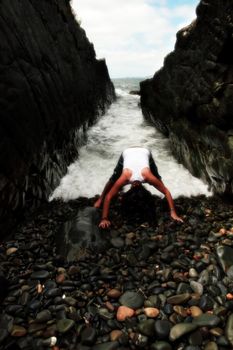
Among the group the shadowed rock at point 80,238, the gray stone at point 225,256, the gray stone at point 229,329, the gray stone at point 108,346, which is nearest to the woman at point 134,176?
the shadowed rock at point 80,238

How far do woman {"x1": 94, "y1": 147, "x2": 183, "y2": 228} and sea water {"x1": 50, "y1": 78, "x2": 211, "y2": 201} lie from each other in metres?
1.41

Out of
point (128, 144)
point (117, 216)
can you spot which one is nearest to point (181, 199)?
point (117, 216)

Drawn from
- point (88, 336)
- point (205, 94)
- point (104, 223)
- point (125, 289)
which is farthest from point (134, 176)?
point (205, 94)

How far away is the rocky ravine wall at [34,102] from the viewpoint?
5.86 m

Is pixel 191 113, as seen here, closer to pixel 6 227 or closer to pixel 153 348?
pixel 6 227

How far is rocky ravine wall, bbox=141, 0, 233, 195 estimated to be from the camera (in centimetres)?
707

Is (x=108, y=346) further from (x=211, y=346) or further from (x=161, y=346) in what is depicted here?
(x=211, y=346)

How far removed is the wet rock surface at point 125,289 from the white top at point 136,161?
102 cm

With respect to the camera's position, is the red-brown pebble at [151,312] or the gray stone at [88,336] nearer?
the gray stone at [88,336]

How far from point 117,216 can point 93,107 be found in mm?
10298

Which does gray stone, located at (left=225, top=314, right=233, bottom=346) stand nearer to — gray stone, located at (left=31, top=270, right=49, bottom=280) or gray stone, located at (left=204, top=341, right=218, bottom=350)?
gray stone, located at (left=204, top=341, right=218, bottom=350)

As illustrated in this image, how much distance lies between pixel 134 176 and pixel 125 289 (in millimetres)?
2508

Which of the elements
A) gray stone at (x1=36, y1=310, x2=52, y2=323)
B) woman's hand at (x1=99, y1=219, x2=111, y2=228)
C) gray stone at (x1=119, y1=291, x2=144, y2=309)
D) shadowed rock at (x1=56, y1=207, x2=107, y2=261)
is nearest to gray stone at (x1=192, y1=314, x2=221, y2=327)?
gray stone at (x1=119, y1=291, x2=144, y2=309)

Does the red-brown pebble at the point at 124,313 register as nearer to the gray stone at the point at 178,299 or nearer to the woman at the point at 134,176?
the gray stone at the point at 178,299
